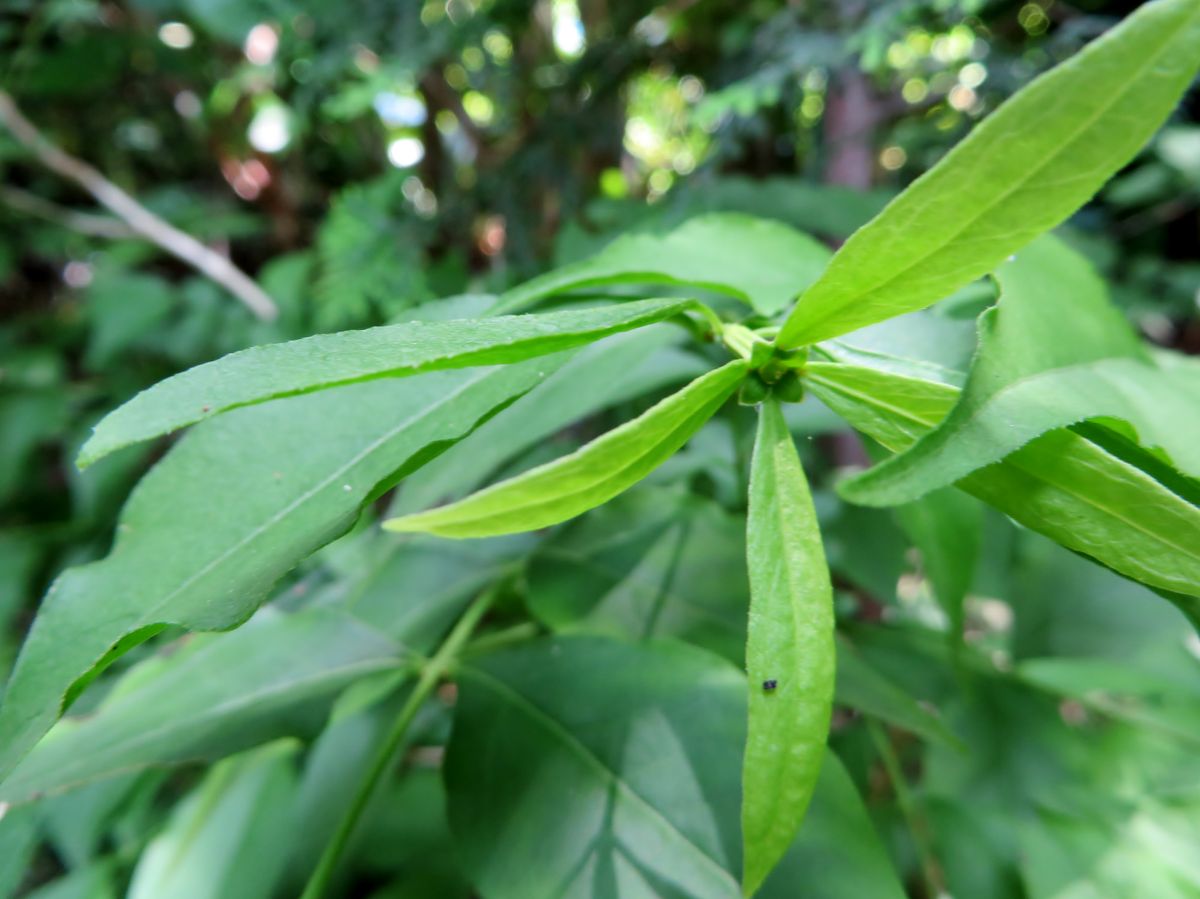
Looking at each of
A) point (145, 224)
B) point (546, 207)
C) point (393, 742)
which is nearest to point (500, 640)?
point (393, 742)

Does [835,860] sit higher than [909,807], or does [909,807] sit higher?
[835,860]

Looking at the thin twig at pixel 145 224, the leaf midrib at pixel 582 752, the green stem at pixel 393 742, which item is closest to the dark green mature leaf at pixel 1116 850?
the leaf midrib at pixel 582 752

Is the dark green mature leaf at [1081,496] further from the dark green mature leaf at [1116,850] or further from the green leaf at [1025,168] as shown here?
the dark green mature leaf at [1116,850]

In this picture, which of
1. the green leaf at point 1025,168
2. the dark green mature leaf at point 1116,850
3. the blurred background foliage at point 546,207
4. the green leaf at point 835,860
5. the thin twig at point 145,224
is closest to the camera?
the green leaf at point 1025,168

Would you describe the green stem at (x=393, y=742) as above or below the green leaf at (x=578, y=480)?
below

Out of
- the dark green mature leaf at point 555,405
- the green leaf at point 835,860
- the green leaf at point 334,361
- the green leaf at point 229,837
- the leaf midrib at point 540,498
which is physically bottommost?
the green leaf at point 229,837

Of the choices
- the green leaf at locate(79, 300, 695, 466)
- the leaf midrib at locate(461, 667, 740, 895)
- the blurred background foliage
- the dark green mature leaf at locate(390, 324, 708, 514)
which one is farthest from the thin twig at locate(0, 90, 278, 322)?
the green leaf at locate(79, 300, 695, 466)

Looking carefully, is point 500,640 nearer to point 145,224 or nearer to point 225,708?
point 225,708
